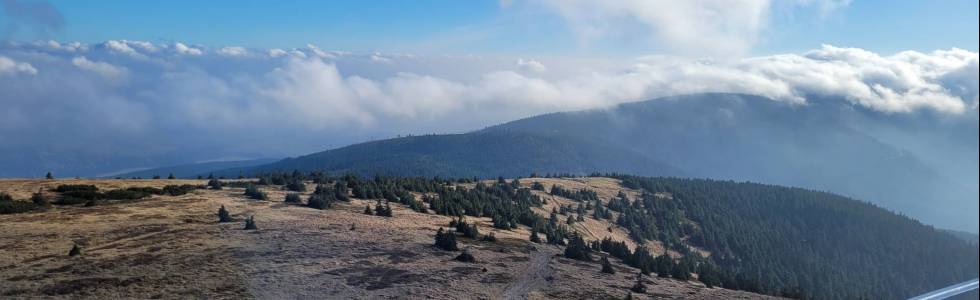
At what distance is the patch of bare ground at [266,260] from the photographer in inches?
1697

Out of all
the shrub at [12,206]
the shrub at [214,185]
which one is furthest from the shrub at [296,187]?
the shrub at [12,206]

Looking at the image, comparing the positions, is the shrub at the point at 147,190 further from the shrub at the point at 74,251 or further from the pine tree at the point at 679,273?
the pine tree at the point at 679,273

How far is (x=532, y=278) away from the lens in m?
53.6

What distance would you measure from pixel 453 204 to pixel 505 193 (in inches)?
1256

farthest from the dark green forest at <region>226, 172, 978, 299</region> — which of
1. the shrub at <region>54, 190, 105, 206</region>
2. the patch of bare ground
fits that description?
the shrub at <region>54, 190, 105, 206</region>

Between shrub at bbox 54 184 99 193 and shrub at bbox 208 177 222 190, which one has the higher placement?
shrub at bbox 208 177 222 190

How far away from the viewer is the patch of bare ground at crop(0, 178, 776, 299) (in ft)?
141

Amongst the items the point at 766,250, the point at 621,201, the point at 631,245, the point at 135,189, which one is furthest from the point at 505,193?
the point at 766,250

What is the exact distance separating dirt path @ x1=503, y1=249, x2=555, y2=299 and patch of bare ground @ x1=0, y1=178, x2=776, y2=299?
0.36 feet

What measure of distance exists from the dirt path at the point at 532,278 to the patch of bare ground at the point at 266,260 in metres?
0.11

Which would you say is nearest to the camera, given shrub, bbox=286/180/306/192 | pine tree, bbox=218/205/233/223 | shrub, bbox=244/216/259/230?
shrub, bbox=244/216/259/230

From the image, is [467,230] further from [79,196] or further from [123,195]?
[79,196]

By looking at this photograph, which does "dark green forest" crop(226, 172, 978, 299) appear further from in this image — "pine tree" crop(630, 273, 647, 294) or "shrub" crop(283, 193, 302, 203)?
"pine tree" crop(630, 273, 647, 294)

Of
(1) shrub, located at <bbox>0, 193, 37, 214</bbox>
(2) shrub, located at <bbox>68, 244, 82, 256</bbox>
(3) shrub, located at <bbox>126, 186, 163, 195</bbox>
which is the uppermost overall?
(3) shrub, located at <bbox>126, 186, 163, 195</bbox>
